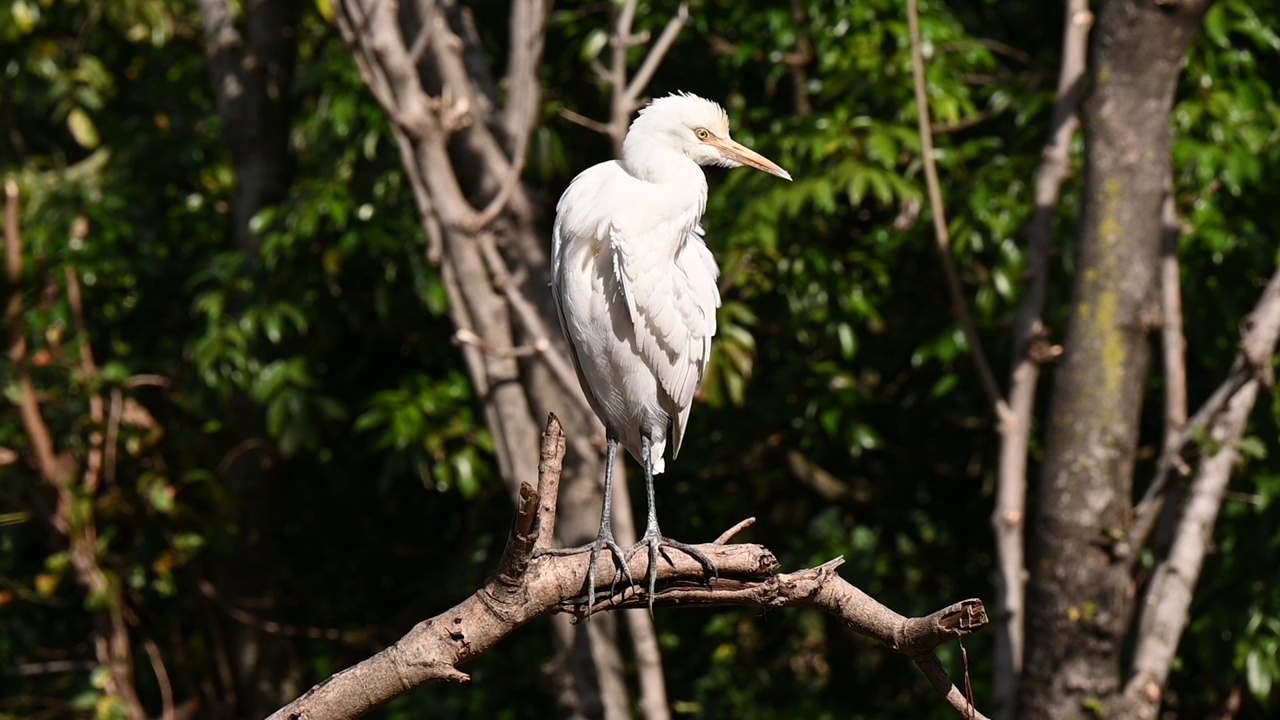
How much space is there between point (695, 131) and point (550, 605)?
973 millimetres

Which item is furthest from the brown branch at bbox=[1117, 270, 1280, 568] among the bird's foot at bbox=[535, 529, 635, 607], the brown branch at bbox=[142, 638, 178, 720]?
the brown branch at bbox=[142, 638, 178, 720]

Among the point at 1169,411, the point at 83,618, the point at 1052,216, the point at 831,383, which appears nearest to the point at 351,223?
the point at 831,383

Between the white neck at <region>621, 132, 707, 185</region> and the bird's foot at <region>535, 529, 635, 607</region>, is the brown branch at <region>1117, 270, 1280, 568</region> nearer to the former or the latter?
the white neck at <region>621, 132, 707, 185</region>

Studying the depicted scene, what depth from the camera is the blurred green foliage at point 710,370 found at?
166 inches

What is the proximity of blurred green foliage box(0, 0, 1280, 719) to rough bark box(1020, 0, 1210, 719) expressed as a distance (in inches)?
12.5

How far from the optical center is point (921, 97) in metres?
3.90

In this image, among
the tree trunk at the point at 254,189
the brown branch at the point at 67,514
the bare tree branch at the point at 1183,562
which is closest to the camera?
the bare tree branch at the point at 1183,562

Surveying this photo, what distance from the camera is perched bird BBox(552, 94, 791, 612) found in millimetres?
2672

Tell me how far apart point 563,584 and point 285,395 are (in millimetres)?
2659

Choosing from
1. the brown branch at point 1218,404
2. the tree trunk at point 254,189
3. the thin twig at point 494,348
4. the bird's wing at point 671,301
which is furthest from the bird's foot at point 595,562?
the tree trunk at point 254,189

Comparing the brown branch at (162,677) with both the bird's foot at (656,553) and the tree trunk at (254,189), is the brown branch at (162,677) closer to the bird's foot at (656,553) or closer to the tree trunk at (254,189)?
the tree trunk at (254,189)

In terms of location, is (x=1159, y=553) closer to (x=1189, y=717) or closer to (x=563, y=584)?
(x=1189, y=717)

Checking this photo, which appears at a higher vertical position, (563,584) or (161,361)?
(161,361)

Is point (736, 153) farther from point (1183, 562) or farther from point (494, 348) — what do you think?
point (1183, 562)
